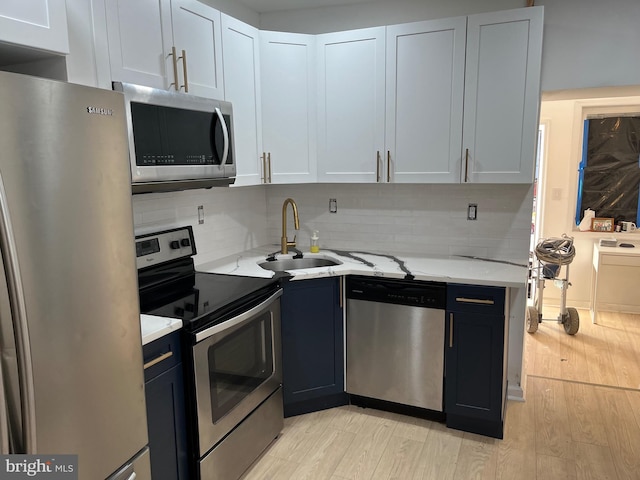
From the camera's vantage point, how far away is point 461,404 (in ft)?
8.71

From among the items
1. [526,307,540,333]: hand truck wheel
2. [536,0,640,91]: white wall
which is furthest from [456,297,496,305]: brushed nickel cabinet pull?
[526,307,540,333]: hand truck wheel

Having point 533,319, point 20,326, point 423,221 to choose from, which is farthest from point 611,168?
point 20,326

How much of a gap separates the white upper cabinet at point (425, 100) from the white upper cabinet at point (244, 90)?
2.60 feet

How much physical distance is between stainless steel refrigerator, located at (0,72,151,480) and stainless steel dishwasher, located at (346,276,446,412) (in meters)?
1.49

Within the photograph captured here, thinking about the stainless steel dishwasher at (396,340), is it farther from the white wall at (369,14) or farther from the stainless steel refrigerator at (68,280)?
the white wall at (369,14)

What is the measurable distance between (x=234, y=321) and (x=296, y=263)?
3.77 ft

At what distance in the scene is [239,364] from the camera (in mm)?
2246

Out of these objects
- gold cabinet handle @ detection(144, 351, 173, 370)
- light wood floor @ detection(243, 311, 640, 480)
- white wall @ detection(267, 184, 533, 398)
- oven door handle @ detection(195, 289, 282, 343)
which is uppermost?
white wall @ detection(267, 184, 533, 398)

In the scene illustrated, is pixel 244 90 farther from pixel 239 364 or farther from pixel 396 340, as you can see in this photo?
pixel 396 340

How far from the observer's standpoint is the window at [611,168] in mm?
4664

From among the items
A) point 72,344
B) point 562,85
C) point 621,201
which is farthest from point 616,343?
point 72,344

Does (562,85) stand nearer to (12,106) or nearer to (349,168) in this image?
(349,168)

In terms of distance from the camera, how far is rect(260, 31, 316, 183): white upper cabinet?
2.94m

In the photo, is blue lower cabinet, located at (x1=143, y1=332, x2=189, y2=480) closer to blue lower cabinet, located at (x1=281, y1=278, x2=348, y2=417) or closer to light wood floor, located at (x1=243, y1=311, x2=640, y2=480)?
light wood floor, located at (x1=243, y1=311, x2=640, y2=480)
